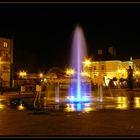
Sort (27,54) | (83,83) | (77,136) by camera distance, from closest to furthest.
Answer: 1. (77,136)
2. (83,83)
3. (27,54)

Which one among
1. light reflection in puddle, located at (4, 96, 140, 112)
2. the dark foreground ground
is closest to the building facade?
light reflection in puddle, located at (4, 96, 140, 112)

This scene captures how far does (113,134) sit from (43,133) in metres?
2.33

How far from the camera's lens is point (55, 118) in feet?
60.5

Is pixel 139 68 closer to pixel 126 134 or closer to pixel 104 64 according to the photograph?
pixel 104 64

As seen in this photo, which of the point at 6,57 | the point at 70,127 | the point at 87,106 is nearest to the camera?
the point at 70,127

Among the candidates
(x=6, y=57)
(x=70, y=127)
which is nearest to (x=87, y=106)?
(x=70, y=127)

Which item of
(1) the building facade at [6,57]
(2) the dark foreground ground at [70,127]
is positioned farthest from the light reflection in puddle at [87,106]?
(1) the building facade at [6,57]

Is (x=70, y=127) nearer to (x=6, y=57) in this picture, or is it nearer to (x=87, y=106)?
(x=87, y=106)

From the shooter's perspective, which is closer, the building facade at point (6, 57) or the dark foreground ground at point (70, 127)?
the dark foreground ground at point (70, 127)

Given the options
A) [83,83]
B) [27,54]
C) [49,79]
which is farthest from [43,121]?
[27,54]

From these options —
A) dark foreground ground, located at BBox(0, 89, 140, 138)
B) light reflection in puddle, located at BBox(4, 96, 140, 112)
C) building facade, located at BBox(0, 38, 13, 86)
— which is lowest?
dark foreground ground, located at BBox(0, 89, 140, 138)

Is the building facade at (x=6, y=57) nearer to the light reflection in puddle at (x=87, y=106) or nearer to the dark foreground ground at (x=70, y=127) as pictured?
the light reflection in puddle at (x=87, y=106)

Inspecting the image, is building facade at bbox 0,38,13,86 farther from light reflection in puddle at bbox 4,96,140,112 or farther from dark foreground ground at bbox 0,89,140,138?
dark foreground ground at bbox 0,89,140,138

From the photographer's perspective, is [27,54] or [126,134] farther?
[27,54]
